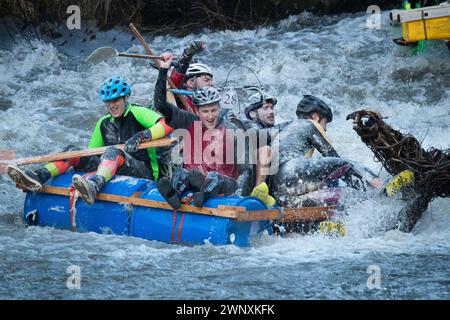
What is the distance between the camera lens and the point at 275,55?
47.2 ft

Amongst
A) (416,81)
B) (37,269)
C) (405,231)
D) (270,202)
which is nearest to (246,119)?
(270,202)

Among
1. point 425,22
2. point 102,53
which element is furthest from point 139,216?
point 425,22

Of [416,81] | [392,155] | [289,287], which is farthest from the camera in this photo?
[416,81]

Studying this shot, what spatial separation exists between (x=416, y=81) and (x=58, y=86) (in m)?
4.54

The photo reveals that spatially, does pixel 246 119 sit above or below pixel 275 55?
below

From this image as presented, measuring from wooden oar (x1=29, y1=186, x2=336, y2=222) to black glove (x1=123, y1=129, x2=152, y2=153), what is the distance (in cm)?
44

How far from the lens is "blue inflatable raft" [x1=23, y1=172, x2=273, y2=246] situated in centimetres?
845

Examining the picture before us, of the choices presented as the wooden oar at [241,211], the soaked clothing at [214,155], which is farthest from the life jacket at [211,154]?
the wooden oar at [241,211]

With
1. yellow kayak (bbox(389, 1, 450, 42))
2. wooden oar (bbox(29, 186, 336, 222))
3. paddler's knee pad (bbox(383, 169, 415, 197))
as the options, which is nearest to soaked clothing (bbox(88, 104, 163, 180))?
wooden oar (bbox(29, 186, 336, 222))

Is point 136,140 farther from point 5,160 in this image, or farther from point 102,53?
point 5,160

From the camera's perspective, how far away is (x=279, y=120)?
13.0 m

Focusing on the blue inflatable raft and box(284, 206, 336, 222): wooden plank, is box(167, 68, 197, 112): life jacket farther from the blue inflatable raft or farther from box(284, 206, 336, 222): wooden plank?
box(284, 206, 336, 222): wooden plank
